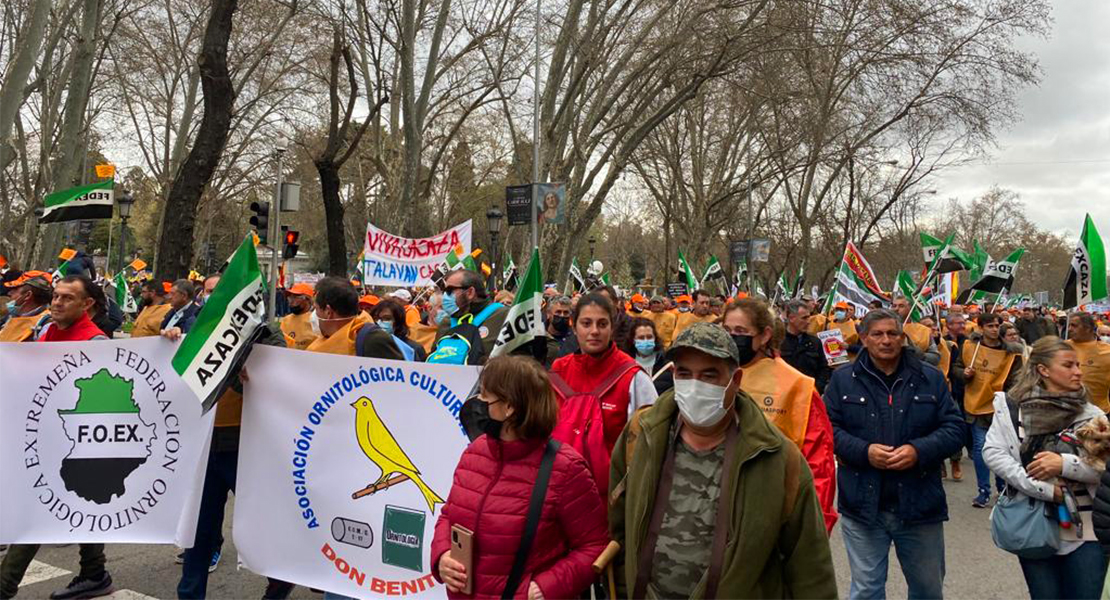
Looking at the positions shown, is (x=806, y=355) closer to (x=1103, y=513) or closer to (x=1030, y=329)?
(x=1103, y=513)

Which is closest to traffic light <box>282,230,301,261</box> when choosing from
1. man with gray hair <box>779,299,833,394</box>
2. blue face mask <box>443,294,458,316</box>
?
blue face mask <box>443,294,458,316</box>

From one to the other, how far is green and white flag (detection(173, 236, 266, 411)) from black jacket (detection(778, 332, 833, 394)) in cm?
517

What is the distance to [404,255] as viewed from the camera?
12.4 m

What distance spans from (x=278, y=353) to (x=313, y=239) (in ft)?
221

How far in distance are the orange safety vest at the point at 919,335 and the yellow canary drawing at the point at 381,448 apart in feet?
21.2

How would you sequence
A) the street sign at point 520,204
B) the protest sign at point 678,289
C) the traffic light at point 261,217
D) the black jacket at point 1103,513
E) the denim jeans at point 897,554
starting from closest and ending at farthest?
the black jacket at point 1103,513
the denim jeans at point 897,554
the traffic light at point 261,217
the street sign at point 520,204
the protest sign at point 678,289

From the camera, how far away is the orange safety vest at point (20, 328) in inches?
252

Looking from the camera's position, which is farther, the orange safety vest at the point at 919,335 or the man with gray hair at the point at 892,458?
the orange safety vest at the point at 919,335

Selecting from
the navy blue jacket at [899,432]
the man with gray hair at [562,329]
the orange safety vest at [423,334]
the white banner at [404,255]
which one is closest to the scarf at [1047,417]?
the navy blue jacket at [899,432]

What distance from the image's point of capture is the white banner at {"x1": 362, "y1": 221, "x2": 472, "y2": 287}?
12.1 metres

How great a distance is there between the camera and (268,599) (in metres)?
4.55

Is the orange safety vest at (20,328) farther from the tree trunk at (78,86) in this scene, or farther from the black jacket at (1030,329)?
the black jacket at (1030,329)

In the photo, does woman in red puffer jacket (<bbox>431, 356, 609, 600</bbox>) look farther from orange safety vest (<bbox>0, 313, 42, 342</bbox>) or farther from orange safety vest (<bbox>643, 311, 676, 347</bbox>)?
orange safety vest (<bbox>643, 311, 676, 347</bbox>)

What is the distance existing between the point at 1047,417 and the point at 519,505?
8.50 ft
